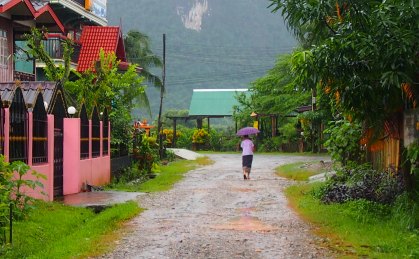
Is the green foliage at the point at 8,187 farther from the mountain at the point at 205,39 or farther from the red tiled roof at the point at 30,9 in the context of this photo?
the mountain at the point at 205,39

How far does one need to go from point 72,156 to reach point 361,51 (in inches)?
339

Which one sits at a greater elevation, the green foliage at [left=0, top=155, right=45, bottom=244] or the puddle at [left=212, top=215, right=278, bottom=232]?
the green foliage at [left=0, top=155, right=45, bottom=244]

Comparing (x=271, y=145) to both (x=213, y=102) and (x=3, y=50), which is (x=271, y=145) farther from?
(x=3, y=50)

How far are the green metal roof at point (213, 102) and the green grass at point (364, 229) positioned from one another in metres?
37.4

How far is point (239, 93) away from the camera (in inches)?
1927

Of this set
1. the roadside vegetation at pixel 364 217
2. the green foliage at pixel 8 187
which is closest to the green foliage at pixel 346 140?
the roadside vegetation at pixel 364 217

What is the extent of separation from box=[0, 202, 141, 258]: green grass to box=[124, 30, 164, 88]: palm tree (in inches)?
1140

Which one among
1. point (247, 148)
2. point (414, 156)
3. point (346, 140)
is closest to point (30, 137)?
point (346, 140)

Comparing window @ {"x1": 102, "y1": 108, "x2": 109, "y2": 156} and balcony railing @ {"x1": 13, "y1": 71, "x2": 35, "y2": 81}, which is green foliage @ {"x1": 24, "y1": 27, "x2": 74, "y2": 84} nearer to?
balcony railing @ {"x1": 13, "y1": 71, "x2": 35, "y2": 81}

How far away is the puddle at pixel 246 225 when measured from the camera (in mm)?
9822

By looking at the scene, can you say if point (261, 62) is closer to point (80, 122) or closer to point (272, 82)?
point (272, 82)

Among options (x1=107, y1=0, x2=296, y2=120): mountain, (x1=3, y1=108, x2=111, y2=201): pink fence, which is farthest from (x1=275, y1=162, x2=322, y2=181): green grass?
(x1=107, y1=0, x2=296, y2=120): mountain

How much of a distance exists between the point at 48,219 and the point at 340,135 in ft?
23.7

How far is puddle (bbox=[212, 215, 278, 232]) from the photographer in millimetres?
9822
